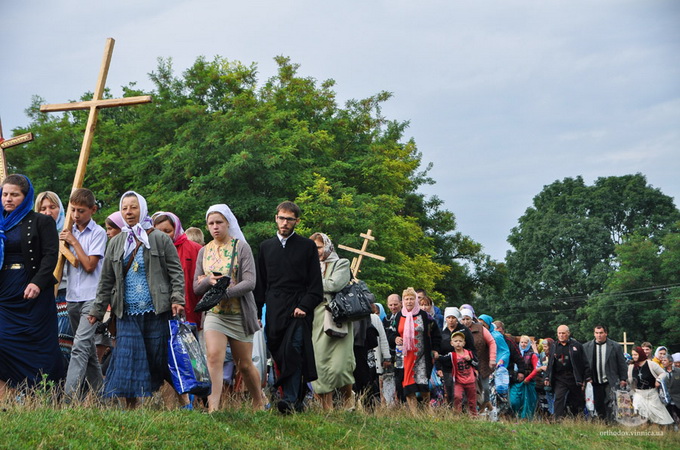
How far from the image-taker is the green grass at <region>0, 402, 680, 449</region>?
6297 mm

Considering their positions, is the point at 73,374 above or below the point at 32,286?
below

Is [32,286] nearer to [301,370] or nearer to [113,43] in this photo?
[301,370]

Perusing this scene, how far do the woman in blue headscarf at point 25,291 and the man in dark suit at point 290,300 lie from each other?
2064 millimetres

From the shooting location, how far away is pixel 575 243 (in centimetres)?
6906

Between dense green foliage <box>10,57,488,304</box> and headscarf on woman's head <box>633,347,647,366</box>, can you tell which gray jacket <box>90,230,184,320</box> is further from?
dense green foliage <box>10,57,488,304</box>

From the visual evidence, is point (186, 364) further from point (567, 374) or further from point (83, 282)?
point (567, 374)

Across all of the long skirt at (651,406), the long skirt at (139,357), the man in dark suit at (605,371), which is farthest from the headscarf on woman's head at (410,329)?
the long skirt at (651,406)

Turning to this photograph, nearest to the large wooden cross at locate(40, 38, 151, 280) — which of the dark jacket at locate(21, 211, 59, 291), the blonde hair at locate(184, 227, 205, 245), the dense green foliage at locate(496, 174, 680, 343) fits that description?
the blonde hair at locate(184, 227, 205, 245)

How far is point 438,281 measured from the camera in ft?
149

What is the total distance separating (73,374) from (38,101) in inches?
1291

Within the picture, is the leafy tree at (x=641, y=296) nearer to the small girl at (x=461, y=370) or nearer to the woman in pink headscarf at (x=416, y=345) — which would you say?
the small girl at (x=461, y=370)

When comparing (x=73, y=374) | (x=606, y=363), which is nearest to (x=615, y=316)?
(x=606, y=363)

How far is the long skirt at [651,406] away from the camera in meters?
17.1

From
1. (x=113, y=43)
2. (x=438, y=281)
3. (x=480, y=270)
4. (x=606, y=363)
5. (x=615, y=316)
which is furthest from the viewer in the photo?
(x=615, y=316)
